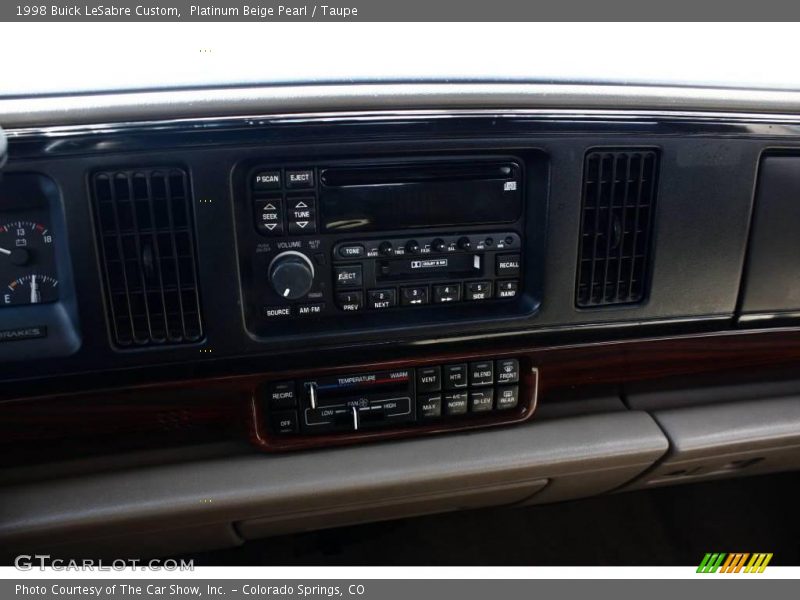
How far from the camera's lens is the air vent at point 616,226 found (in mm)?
1258

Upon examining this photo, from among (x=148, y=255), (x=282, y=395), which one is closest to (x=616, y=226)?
(x=282, y=395)

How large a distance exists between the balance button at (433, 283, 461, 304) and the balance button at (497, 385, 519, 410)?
0.75ft

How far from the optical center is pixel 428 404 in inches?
53.1

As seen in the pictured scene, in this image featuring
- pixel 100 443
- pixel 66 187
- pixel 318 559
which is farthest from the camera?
pixel 318 559

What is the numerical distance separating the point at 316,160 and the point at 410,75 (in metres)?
0.20

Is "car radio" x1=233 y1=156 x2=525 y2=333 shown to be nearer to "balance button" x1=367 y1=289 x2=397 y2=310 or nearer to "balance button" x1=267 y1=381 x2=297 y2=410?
"balance button" x1=367 y1=289 x2=397 y2=310

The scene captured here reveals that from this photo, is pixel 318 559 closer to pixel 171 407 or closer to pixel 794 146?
pixel 171 407

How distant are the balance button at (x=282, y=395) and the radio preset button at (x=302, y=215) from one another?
0.96 feet

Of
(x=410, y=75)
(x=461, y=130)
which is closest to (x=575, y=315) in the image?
(x=461, y=130)

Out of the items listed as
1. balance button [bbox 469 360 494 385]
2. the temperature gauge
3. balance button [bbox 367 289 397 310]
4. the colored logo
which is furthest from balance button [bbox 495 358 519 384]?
the colored logo

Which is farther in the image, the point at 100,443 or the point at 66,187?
the point at 100,443

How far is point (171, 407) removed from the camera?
128 cm

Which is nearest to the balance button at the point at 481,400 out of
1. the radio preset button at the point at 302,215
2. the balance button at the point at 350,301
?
the balance button at the point at 350,301

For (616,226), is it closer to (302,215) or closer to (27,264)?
(302,215)
